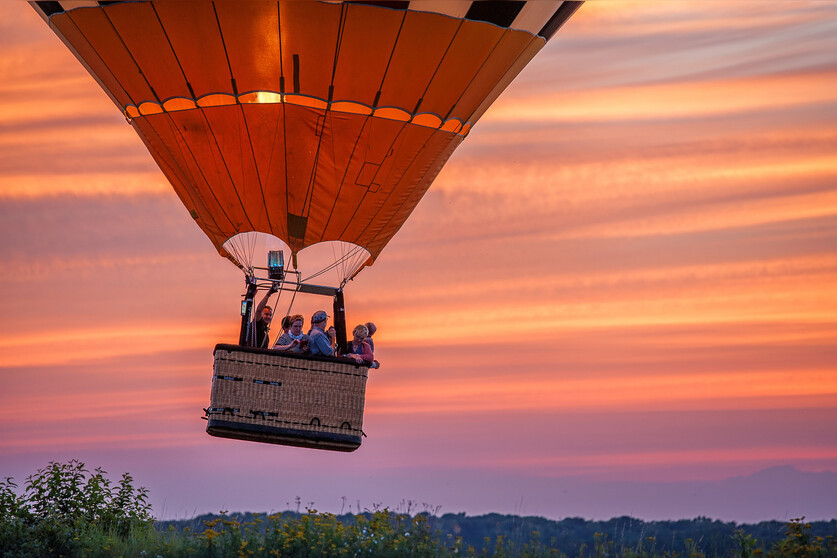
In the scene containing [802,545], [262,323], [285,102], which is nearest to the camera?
[802,545]

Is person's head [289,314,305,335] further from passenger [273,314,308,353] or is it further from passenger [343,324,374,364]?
passenger [343,324,374,364]

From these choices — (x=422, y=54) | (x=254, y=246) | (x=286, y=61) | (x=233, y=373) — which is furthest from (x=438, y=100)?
(x=233, y=373)

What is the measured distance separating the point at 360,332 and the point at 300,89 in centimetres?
262

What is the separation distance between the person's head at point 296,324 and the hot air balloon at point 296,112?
56cm

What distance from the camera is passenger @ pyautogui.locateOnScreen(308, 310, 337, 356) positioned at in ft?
40.3

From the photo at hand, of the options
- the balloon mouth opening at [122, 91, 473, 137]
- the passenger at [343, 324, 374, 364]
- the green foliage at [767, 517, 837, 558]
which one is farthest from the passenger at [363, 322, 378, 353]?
the green foliage at [767, 517, 837, 558]

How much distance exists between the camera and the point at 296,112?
12.8m

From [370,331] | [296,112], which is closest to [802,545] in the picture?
[370,331]

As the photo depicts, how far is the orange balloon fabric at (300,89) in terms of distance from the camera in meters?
12.4

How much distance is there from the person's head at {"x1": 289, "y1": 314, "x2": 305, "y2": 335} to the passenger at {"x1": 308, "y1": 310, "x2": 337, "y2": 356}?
17 cm

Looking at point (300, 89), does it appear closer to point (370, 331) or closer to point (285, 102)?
point (285, 102)

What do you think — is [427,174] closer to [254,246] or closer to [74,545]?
[254,246]

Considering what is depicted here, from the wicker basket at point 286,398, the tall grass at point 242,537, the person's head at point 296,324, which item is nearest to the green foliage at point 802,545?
the tall grass at point 242,537

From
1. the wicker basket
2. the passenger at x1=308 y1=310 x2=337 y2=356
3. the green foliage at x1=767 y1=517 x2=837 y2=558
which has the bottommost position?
the green foliage at x1=767 y1=517 x2=837 y2=558
